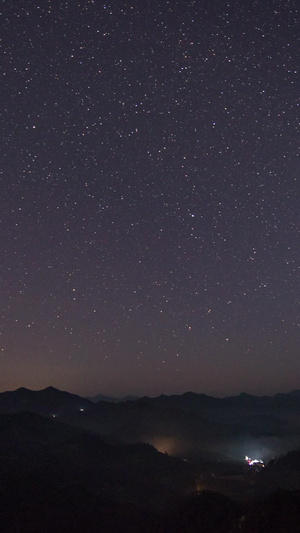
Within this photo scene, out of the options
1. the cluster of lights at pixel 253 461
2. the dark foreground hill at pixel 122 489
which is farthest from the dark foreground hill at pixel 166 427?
the dark foreground hill at pixel 122 489

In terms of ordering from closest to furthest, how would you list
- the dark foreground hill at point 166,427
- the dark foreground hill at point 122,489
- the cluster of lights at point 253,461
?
the dark foreground hill at point 122,489, the cluster of lights at point 253,461, the dark foreground hill at point 166,427

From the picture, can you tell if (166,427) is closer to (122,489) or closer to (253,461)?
(253,461)

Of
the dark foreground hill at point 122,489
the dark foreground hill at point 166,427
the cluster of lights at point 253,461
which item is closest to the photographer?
the dark foreground hill at point 122,489

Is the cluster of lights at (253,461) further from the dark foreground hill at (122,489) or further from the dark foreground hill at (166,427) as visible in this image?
the dark foreground hill at (122,489)

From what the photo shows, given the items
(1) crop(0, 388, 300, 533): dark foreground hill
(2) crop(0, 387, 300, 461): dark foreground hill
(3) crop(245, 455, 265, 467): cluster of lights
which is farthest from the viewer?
(2) crop(0, 387, 300, 461): dark foreground hill

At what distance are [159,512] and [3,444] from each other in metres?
37.4

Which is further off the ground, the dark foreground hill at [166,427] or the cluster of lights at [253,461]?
the dark foreground hill at [166,427]

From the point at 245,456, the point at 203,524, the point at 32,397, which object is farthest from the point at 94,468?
the point at 32,397

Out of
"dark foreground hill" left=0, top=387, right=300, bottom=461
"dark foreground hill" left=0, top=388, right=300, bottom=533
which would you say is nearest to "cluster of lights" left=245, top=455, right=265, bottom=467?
"dark foreground hill" left=0, top=387, right=300, bottom=461

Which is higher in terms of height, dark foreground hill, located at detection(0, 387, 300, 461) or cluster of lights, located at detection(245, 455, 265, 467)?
dark foreground hill, located at detection(0, 387, 300, 461)

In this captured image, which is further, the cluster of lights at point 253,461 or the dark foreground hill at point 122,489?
the cluster of lights at point 253,461

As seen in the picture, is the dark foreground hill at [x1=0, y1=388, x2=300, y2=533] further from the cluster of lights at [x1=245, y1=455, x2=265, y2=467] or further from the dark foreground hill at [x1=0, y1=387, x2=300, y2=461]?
the cluster of lights at [x1=245, y1=455, x2=265, y2=467]

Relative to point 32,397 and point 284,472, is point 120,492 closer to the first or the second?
point 284,472

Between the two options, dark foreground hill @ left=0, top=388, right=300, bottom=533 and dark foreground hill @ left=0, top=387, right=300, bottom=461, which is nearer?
dark foreground hill @ left=0, top=388, right=300, bottom=533
